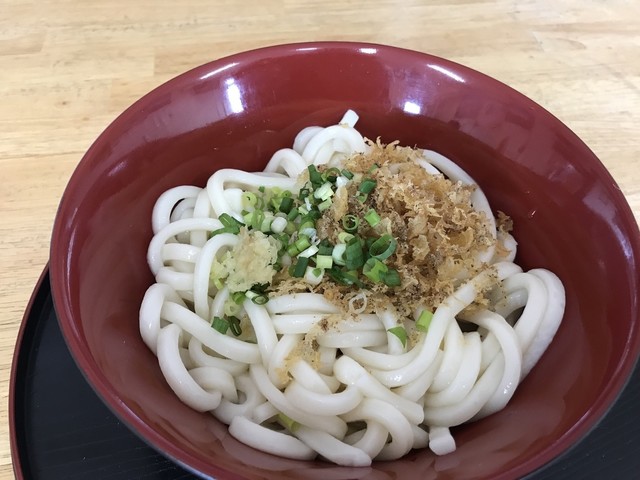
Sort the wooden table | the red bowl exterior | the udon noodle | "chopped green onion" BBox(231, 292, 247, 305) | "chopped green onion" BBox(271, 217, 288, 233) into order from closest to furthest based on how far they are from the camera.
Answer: the red bowl exterior
the udon noodle
"chopped green onion" BBox(231, 292, 247, 305)
"chopped green onion" BBox(271, 217, 288, 233)
the wooden table

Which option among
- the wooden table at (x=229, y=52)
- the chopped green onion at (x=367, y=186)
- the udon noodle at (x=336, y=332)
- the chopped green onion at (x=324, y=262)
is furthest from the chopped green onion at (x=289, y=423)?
the wooden table at (x=229, y=52)

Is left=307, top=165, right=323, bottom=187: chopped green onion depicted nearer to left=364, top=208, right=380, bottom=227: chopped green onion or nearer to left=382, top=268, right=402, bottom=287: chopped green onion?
left=364, top=208, right=380, bottom=227: chopped green onion

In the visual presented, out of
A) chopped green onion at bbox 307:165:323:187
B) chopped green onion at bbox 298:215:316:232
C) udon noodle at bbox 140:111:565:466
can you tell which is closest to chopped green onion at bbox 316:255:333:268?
udon noodle at bbox 140:111:565:466

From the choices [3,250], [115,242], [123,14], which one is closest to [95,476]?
[115,242]

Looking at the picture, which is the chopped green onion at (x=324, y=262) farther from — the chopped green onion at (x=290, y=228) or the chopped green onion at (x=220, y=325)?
the chopped green onion at (x=220, y=325)

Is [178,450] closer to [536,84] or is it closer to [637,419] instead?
[637,419]

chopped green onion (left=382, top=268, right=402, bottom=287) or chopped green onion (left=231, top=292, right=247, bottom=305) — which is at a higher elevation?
chopped green onion (left=382, top=268, right=402, bottom=287)
